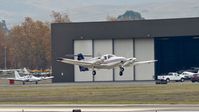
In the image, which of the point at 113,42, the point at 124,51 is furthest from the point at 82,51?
the point at 124,51

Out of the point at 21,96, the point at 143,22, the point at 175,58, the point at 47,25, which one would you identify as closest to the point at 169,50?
the point at 175,58

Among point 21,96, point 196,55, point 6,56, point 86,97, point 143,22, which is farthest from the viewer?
point 6,56

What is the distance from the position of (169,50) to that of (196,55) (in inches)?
186

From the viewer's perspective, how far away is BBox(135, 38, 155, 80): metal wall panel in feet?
330

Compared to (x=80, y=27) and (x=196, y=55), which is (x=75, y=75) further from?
(x=196, y=55)

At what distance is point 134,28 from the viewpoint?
328 feet

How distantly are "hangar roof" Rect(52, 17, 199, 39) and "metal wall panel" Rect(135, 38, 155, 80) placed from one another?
1.56 metres

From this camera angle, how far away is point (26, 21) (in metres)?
189

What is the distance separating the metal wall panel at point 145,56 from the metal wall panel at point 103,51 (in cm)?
409

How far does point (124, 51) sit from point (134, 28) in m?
4.31

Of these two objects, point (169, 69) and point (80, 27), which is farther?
point (169, 69)

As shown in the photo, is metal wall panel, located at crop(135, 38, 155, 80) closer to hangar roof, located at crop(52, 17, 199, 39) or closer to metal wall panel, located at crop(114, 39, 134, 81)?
metal wall panel, located at crop(114, 39, 134, 81)

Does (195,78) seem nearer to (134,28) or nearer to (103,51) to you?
(134,28)

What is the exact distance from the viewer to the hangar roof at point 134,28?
319ft
